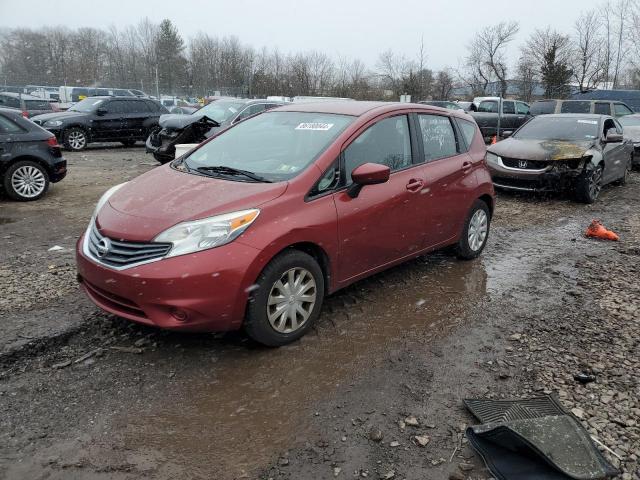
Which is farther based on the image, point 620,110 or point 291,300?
point 620,110

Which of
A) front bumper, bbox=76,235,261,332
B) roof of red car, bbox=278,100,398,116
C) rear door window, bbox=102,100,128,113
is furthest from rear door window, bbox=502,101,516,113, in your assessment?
front bumper, bbox=76,235,261,332

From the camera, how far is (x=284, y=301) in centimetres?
358

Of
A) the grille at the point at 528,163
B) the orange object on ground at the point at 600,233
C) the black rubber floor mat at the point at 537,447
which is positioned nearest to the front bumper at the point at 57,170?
the grille at the point at 528,163

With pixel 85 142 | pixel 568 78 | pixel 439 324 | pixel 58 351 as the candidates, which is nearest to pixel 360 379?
pixel 439 324

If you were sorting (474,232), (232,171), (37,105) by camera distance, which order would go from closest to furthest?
(232,171) < (474,232) < (37,105)

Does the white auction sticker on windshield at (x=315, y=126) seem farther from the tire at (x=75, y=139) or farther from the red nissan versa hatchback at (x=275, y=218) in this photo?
the tire at (x=75, y=139)

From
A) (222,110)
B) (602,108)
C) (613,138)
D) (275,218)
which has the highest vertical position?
(602,108)

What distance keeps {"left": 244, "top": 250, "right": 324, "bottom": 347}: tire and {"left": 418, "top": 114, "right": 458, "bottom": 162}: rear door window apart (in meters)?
1.84

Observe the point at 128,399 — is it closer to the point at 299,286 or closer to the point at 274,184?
the point at 299,286

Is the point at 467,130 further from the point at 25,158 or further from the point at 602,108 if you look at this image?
the point at 602,108

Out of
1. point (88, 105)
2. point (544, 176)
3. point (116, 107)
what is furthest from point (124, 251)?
point (88, 105)

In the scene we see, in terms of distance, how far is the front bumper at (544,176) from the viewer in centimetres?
888

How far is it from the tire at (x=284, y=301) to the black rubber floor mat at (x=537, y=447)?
137cm

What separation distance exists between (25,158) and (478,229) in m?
6.93
